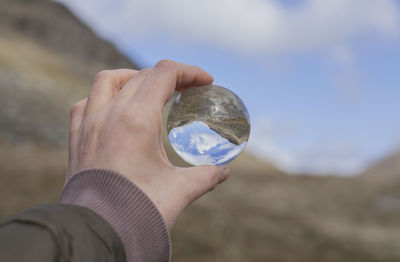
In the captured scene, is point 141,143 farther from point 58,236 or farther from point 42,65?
point 42,65

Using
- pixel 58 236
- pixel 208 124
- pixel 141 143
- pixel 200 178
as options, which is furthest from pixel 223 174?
pixel 58 236

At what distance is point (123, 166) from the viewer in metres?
1.73

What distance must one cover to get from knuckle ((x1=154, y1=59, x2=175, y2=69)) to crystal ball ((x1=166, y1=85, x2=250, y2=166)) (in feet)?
1.69

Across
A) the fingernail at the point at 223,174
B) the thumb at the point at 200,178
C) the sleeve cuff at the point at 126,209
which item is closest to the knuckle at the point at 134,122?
the sleeve cuff at the point at 126,209

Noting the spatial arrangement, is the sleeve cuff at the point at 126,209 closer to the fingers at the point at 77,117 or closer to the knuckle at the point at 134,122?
the knuckle at the point at 134,122

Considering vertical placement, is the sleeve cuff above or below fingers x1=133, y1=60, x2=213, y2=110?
below

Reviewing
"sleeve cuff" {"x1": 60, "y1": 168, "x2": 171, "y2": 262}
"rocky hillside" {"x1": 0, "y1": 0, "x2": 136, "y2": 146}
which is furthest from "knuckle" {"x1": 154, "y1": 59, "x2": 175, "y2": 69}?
"rocky hillside" {"x1": 0, "y1": 0, "x2": 136, "y2": 146}

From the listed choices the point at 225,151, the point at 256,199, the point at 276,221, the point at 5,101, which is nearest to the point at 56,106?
the point at 5,101

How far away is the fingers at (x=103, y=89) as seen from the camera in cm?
210

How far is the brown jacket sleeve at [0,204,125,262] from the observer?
52.7 inches

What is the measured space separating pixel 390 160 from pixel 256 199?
9816 cm

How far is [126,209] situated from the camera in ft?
5.41

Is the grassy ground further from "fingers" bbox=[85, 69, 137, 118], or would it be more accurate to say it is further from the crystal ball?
"fingers" bbox=[85, 69, 137, 118]

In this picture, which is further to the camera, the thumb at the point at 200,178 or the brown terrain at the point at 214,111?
A: the brown terrain at the point at 214,111
